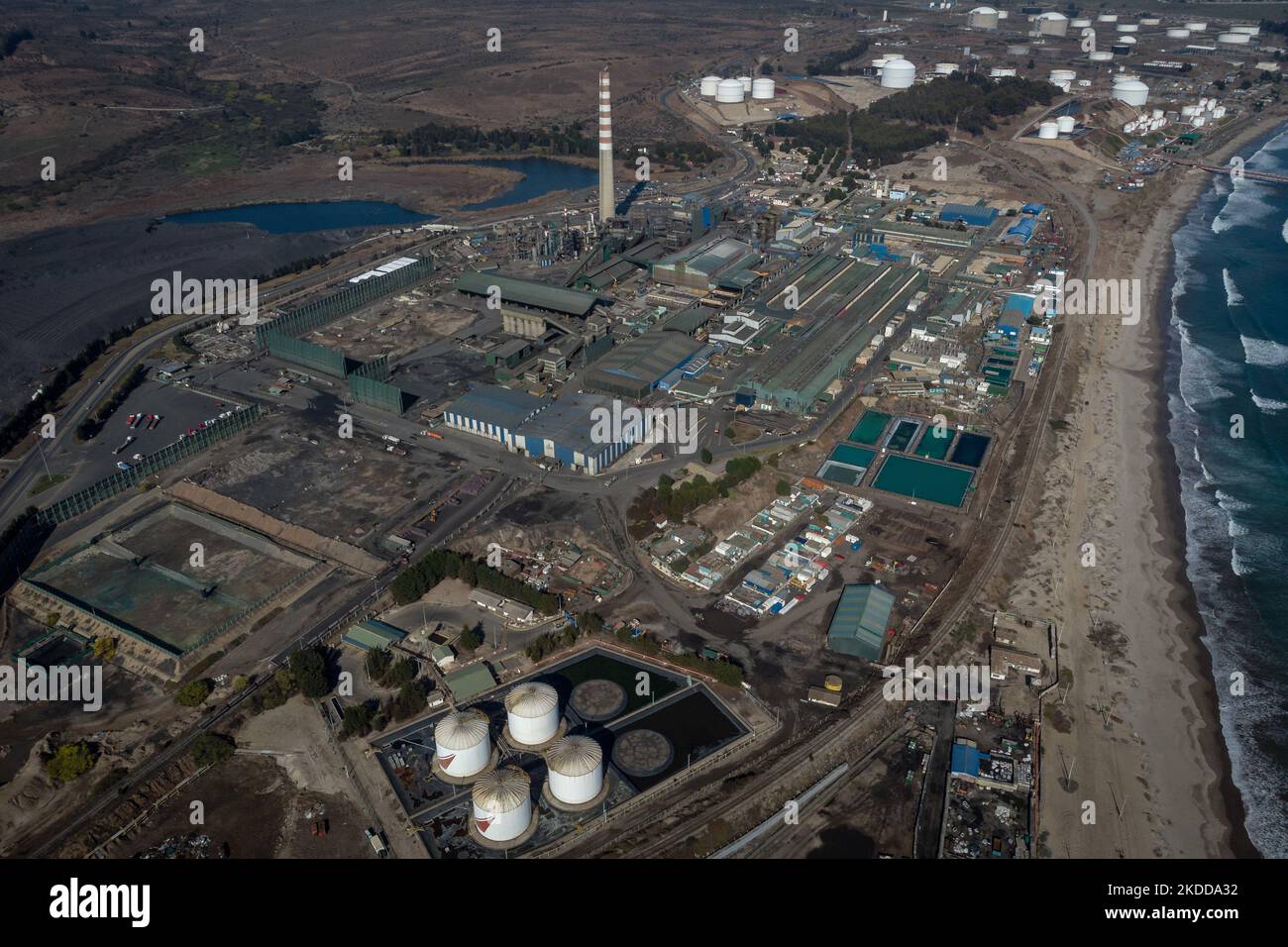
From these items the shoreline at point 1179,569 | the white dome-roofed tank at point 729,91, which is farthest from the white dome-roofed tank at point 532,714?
the white dome-roofed tank at point 729,91

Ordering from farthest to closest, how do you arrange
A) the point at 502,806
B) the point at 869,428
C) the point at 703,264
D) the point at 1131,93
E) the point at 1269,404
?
1. the point at 1131,93
2. the point at 703,264
3. the point at 1269,404
4. the point at 869,428
5. the point at 502,806

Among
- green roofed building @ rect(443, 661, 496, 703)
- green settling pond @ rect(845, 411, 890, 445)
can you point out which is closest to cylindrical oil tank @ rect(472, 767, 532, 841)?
green roofed building @ rect(443, 661, 496, 703)

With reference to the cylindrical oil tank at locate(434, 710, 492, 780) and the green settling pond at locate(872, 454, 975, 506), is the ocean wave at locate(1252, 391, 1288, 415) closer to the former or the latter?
the green settling pond at locate(872, 454, 975, 506)

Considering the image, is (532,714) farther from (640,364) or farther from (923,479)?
(640,364)

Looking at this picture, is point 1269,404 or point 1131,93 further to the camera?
point 1131,93

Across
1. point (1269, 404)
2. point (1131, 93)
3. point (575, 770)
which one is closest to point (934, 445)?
point (1269, 404)

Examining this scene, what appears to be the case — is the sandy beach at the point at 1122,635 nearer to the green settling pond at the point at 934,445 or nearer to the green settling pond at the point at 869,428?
the green settling pond at the point at 934,445
